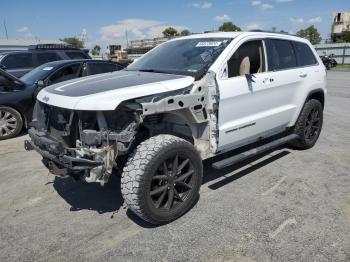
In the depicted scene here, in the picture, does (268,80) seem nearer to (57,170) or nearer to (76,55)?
(57,170)

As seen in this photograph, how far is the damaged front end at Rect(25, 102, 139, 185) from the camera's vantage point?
325 cm

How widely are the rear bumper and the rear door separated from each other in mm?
7895

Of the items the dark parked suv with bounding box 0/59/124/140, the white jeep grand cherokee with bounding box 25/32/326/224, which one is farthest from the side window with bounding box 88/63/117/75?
the white jeep grand cherokee with bounding box 25/32/326/224

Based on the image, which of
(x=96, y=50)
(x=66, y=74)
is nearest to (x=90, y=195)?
(x=66, y=74)

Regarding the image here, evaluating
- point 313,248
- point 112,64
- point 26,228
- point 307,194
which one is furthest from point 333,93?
point 26,228

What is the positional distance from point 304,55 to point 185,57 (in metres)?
2.32

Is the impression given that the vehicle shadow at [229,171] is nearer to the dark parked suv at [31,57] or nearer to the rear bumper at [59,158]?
the rear bumper at [59,158]

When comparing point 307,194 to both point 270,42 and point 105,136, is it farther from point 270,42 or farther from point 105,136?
point 105,136

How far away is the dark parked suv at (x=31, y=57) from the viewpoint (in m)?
10.9

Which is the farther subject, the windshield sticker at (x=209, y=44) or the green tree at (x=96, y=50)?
the green tree at (x=96, y=50)

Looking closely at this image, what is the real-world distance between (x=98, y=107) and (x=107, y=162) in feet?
1.69

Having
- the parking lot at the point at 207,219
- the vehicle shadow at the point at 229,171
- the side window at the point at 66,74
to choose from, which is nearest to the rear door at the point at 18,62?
the side window at the point at 66,74

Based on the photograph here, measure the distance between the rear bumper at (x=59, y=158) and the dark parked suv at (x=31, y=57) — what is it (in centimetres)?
783

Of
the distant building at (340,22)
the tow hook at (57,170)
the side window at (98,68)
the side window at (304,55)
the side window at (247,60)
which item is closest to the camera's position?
the tow hook at (57,170)
